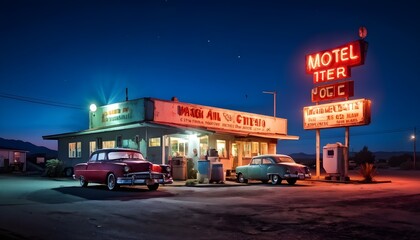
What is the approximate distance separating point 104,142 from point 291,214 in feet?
70.2

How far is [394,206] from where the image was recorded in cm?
1395

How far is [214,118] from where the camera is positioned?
110 ft

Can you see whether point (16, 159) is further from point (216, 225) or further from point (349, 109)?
point (216, 225)

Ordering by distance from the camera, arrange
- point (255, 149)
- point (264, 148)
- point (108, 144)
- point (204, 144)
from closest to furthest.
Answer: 1. point (108, 144)
2. point (204, 144)
3. point (255, 149)
4. point (264, 148)

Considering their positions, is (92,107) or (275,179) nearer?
(275,179)

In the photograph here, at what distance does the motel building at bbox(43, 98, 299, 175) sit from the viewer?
27391 mm

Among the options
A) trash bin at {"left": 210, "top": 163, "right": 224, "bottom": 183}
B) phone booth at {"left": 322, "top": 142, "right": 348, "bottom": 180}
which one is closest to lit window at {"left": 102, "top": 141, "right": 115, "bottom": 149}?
trash bin at {"left": 210, "top": 163, "right": 224, "bottom": 183}

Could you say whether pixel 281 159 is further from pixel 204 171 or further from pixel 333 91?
pixel 333 91

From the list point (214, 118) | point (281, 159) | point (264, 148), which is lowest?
point (281, 159)

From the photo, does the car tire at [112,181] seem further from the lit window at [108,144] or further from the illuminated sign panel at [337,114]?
the illuminated sign panel at [337,114]

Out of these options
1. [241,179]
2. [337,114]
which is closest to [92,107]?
[241,179]

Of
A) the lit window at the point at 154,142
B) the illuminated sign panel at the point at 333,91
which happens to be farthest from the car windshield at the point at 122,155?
the illuminated sign panel at the point at 333,91

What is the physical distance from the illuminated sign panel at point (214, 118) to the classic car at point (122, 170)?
8507mm

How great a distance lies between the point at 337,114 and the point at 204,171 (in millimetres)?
12437
